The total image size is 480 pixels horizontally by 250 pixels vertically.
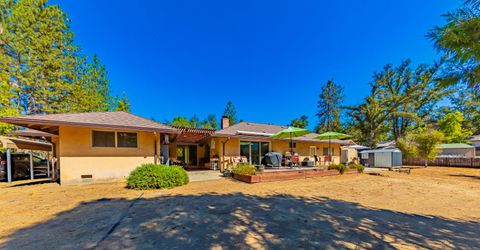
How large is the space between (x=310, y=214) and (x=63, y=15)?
26269mm

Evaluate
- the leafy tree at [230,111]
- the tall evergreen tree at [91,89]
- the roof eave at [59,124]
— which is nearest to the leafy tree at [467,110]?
the leafy tree at [230,111]

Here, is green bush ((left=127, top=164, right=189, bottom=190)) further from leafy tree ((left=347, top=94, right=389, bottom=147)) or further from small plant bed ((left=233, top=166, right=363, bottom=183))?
leafy tree ((left=347, top=94, right=389, bottom=147))

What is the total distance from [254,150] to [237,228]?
10527 millimetres

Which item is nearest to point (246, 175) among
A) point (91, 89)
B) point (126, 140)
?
point (126, 140)

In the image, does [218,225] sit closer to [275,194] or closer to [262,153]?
[275,194]

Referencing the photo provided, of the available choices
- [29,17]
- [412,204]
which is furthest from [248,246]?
[29,17]

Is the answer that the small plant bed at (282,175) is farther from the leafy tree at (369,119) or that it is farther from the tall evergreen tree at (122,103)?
the tall evergreen tree at (122,103)

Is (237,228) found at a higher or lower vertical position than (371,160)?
higher

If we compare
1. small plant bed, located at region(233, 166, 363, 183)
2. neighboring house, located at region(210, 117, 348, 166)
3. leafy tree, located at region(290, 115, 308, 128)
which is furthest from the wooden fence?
leafy tree, located at region(290, 115, 308, 128)

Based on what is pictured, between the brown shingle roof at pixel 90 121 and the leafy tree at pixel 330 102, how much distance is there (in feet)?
118

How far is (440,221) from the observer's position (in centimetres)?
426

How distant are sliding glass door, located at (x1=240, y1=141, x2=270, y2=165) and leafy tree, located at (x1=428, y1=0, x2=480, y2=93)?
11744mm

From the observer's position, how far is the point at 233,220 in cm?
412

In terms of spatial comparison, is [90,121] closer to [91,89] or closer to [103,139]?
[103,139]
